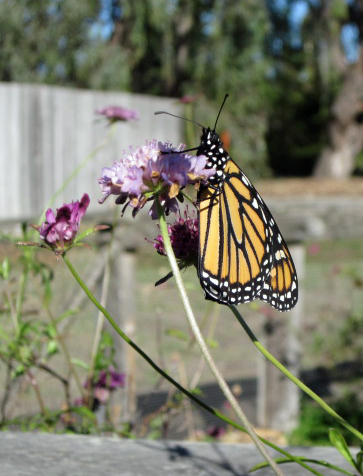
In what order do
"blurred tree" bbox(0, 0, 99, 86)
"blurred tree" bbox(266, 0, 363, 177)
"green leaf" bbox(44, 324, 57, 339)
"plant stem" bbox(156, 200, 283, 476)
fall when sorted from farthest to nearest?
"blurred tree" bbox(266, 0, 363, 177), "blurred tree" bbox(0, 0, 99, 86), "green leaf" bbox(44, 324, 57, 339), "plant stem" bbox(156, 200, 283, 476)

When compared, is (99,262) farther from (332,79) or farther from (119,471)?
(332,79)

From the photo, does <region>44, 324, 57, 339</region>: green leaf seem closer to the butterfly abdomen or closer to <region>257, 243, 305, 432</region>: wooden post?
the butterfly abdomen

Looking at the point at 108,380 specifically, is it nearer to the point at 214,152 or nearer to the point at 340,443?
the point at 214,152

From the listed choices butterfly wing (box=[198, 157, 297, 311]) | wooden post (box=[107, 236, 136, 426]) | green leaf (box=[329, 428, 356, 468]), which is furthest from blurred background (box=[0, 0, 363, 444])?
green leaf (box=[329, 428, 356, 468])

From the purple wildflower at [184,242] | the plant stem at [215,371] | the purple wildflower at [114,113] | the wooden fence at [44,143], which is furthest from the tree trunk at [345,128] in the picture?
the plant stem at [215,371]

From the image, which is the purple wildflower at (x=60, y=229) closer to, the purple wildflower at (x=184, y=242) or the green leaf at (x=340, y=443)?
the purple wildflower at (x=184, y=242)

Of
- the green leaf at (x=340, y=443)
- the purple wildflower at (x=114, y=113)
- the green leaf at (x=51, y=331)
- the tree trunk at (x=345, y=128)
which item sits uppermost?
the tree trunk at (x=345, y=128)

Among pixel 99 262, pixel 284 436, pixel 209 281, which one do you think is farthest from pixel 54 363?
pixel 209 281

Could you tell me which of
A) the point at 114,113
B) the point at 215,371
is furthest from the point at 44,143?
the point at 215,371
